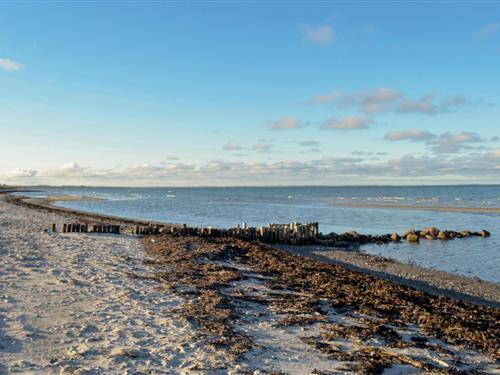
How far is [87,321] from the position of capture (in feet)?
27.7

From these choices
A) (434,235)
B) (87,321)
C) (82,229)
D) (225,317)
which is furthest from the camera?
(434,235)

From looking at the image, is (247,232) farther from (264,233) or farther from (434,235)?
(434,235)

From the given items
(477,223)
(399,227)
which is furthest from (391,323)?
(477,223)

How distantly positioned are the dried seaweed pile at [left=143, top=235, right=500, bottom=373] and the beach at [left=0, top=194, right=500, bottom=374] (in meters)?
0.03

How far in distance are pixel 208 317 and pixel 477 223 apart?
3812 cm

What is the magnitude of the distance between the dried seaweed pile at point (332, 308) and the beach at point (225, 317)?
0.03 m

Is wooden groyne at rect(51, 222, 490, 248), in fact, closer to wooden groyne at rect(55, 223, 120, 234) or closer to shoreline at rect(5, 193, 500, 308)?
wooden groyne at rect(55, 223, 120, 234)

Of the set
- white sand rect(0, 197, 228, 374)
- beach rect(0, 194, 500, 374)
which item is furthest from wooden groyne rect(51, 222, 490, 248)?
white sand rect(0, 197, 228, 374)

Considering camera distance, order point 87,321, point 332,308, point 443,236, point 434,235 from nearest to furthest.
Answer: point 87,321, point 332,308, point 443,236, point 434,235

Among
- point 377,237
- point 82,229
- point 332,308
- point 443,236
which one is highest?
point 82,229

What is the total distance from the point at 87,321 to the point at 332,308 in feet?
18.1

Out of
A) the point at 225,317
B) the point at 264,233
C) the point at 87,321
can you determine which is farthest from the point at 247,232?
the point at 87,321

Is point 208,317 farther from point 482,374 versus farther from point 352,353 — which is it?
point 482,374

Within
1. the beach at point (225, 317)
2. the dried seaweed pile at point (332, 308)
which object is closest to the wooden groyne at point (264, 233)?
the beach at point (225, 317)
